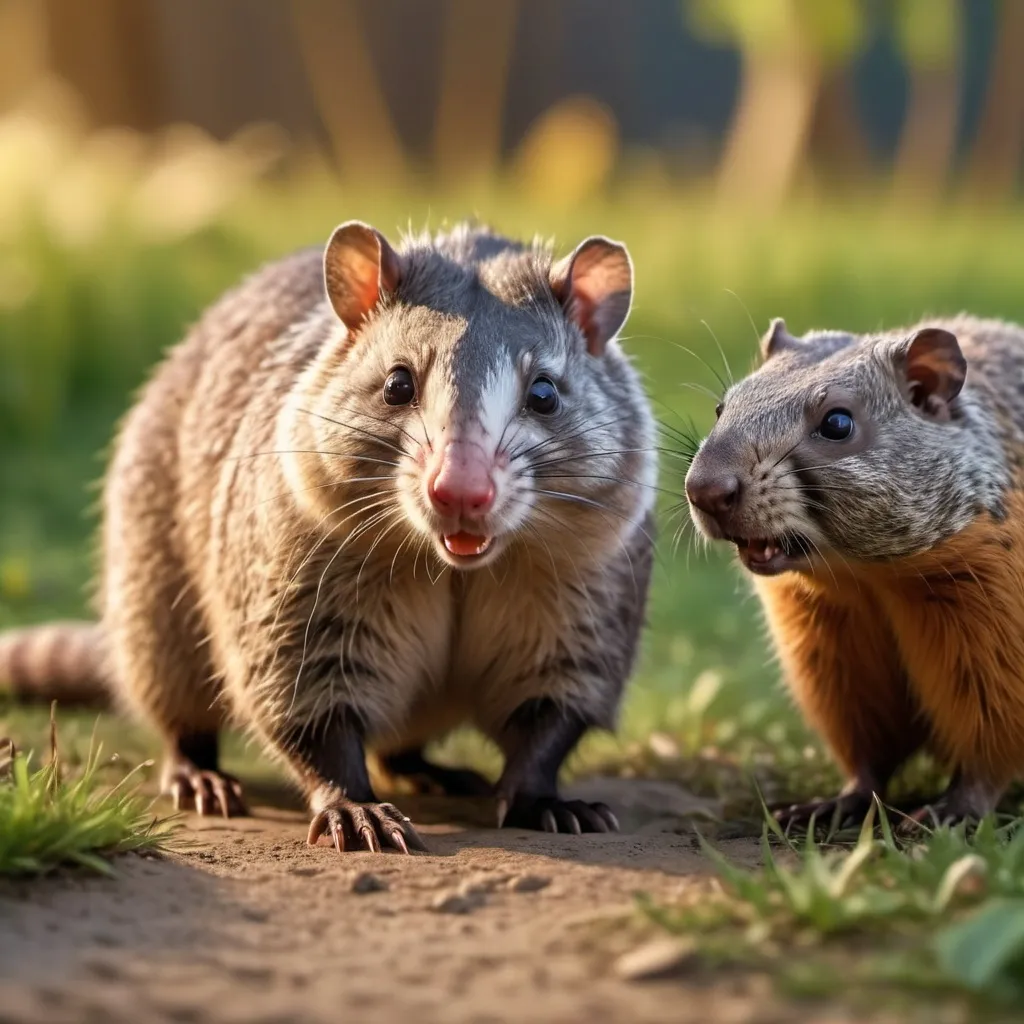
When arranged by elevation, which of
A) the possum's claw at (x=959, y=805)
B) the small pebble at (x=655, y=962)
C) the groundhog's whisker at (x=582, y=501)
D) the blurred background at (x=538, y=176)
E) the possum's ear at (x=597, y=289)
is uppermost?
the blurred background at (x=538, y=176)

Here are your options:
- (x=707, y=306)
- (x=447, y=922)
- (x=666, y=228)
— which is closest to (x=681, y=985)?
(x=447, y=922)

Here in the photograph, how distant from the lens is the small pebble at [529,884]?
13.2 ft

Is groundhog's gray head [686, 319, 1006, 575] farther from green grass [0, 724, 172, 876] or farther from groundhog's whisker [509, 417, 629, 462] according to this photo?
green grass [0, 724, 172, 876]

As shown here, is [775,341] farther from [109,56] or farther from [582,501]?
[109,56]

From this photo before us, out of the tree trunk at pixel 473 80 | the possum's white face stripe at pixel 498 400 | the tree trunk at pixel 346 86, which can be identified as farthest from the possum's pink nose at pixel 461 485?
the tree trunk at pixel 473 80

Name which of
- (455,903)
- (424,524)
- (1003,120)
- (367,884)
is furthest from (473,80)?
(455,903)

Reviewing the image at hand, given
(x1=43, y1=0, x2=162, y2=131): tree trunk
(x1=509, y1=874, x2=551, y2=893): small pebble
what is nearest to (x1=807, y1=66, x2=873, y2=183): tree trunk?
(x1=43, y1=0, x2=162, y2=131): tree trunk

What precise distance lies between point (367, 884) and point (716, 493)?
1391 mm

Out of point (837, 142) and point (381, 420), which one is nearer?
point (381, 420)

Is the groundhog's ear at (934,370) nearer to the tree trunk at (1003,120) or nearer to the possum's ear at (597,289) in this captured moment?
the possum's ear at (597,289)

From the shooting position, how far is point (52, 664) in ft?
23.0

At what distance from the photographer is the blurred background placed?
33.3 feet

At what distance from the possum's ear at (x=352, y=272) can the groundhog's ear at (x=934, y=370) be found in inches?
63.4

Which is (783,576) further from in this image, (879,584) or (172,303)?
(172,303)
